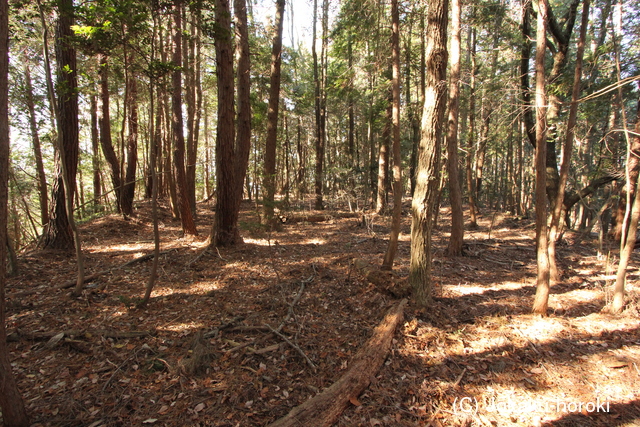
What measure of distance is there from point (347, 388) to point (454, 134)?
22.6 feet

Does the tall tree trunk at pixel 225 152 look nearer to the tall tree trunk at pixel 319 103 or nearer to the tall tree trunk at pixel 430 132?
the tall tree trunk at pixel 430 132

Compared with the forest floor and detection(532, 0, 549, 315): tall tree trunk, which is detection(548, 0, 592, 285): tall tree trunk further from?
the forest floor

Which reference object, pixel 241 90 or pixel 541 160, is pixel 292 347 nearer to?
pixel 541 160

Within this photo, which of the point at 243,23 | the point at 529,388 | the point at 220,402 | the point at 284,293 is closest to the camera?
the point at 220,402

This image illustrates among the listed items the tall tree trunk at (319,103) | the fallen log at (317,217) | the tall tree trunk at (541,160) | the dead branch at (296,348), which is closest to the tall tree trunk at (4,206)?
the dead branch at (296,348)

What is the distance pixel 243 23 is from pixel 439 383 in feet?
31.0

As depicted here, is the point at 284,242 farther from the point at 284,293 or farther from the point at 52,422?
the point at 52,422

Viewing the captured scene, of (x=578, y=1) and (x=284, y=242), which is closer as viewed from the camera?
(x=578, y=1)

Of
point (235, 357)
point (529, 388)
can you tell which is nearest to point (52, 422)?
point (235, 357)

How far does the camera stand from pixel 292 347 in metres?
4.33

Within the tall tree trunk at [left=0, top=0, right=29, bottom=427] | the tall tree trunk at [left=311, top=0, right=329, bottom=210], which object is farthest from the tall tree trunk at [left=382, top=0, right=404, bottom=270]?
the tall tree trunk at [left=311, top=0, right=329, bottom=210]

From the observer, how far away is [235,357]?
410 cm

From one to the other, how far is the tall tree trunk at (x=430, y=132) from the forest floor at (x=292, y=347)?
1.25 meters

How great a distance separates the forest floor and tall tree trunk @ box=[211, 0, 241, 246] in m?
0.90
